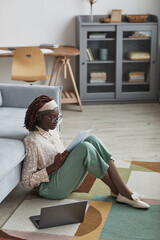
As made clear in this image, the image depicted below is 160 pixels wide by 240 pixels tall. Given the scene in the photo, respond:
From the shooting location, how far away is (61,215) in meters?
2.45

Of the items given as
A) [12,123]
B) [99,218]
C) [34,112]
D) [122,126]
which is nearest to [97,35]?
[122,126]

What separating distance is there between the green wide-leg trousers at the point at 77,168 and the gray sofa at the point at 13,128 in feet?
0.73

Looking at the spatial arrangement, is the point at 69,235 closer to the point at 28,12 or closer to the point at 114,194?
the point at 114,194

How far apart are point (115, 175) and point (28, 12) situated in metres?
3.51

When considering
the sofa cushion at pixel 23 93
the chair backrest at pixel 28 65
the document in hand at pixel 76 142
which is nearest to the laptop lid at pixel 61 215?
the document in hand at pixel 76 142

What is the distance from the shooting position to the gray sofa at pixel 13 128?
254cm

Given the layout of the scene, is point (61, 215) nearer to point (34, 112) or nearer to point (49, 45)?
point (34, 112)

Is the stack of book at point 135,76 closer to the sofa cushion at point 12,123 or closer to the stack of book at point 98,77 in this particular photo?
the stack of book at point 98,77

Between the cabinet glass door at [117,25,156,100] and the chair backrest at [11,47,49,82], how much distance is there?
122 cm

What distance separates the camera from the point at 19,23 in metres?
5.64

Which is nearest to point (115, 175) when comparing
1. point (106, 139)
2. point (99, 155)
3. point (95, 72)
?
point (99, 155)

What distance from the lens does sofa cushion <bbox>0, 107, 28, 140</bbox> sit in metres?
2.97

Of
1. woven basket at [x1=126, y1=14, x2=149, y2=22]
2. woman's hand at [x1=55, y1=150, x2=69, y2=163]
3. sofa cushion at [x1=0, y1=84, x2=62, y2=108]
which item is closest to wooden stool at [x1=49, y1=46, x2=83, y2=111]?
woven basket at [x1=126, y1=14, x2=149, y2=22]

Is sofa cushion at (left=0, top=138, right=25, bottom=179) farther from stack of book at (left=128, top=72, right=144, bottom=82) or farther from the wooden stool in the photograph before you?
stack of book at (left=128, top=72, right=144, bottom=82)
